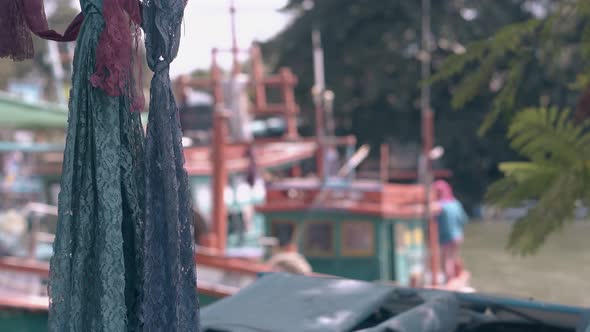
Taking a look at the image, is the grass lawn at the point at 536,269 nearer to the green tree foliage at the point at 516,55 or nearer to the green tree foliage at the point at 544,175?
the green tree foliage at the point at 516,55

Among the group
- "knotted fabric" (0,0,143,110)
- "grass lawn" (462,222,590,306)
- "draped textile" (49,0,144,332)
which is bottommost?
"grass lawn" (462,222,590,306)

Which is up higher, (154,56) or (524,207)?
(154,56)

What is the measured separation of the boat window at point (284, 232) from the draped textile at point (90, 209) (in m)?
11.1

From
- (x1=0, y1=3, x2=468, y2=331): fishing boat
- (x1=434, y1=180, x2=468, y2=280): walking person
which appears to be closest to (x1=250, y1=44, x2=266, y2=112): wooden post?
(x1=0, y1=3, x2=468, y2=331): fishing boat

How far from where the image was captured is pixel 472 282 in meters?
17.7

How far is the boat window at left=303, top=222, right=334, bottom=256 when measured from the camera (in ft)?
42.1

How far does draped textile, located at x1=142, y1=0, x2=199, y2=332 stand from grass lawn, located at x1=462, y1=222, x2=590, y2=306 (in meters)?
13.2

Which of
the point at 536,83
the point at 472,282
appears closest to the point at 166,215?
the point at 472,282

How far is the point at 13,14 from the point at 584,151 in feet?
6.77

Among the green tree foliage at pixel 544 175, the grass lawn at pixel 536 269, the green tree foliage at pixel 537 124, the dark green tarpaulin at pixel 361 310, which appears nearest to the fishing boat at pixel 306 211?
the grass lawn at pixel 536 269

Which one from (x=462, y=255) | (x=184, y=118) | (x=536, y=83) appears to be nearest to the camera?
(x=462, y=255)

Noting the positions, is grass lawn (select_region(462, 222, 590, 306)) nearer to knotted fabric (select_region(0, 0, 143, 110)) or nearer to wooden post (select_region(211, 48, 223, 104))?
wooden post (select_region(211, 48, 223, 104))

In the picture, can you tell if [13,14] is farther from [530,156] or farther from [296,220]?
[296,220]

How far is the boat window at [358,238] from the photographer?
12.7 metres
